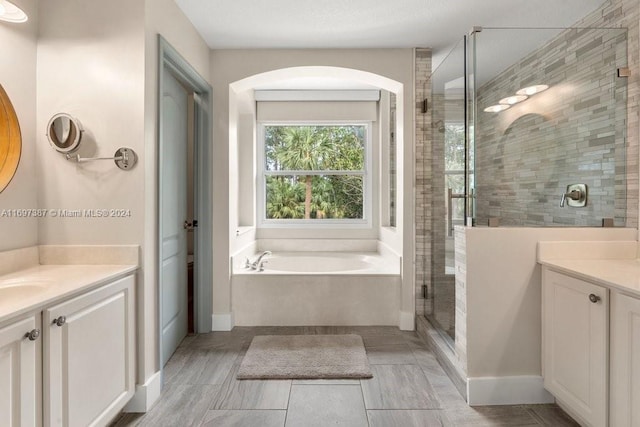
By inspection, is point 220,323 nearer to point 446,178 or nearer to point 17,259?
point 17,259

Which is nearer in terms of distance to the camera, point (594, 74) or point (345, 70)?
point (594, 74)

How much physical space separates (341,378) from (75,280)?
5.27ft

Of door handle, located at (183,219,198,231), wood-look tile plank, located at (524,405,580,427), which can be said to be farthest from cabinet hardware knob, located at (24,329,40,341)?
wood-look tile plank, located at (524,405,580,427)

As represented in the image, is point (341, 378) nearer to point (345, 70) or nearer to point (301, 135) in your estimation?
point (345, 70)

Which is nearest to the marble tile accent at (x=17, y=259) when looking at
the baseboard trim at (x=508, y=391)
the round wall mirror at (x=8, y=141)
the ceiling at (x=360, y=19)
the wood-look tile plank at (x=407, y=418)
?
the round wall mirror at (x=8, y=141)

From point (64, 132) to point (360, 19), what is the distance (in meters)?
2.00

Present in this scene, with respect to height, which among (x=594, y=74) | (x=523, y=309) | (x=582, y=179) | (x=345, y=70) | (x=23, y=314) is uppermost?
(x=345, y=70)

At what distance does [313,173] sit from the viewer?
4.58 meters

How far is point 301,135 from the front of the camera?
4.58m

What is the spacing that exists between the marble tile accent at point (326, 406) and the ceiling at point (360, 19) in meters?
2.44

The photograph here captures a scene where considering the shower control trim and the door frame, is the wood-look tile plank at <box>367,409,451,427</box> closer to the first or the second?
the shower control trim

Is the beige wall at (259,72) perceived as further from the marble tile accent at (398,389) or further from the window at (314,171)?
the window at (314,171)

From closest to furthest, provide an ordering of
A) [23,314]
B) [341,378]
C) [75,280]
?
[23,314], [75,280], [341,378]

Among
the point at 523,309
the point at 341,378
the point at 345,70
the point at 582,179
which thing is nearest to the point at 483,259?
the point at 523,309
